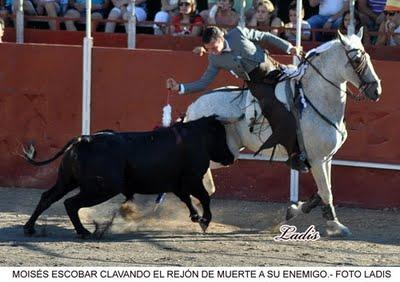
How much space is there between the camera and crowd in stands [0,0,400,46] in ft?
39.2

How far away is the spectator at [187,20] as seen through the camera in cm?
1250

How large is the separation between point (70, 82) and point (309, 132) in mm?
3417

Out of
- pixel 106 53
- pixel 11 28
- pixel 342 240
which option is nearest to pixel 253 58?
pixel 342 240

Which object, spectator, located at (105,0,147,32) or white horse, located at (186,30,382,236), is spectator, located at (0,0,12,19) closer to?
spectator, located at (105,0,147,32)

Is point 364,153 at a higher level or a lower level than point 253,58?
lower

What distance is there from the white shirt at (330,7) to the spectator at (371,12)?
0.23m

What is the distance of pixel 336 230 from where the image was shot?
388 inches

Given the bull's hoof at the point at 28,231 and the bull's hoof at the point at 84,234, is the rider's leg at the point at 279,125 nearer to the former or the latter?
the bull's hoof at the point at 84,234

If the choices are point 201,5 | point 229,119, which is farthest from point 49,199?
point 201,5

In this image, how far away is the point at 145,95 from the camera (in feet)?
39.4

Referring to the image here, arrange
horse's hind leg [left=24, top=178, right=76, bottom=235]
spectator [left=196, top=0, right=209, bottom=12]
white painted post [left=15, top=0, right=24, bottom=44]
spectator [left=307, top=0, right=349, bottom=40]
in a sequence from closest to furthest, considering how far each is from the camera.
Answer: horse's hind leg [left=24, top=178, right=76, bottom=235]
spectator [left=307, top=0, right=349, bottom=40]
white painted post [left=15, top=0, right=24, bottom=44]
spectator [left=196, top=0, right=209, bottom=12]

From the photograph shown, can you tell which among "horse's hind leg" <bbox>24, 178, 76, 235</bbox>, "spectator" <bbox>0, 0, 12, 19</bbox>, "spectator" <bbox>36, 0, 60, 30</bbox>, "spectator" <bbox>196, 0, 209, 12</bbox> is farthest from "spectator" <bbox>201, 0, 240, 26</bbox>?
"horse's hind leg" <bbox>24, 178, 76, 235</bbox>

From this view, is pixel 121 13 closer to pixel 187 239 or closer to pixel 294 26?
pixel 294 26
